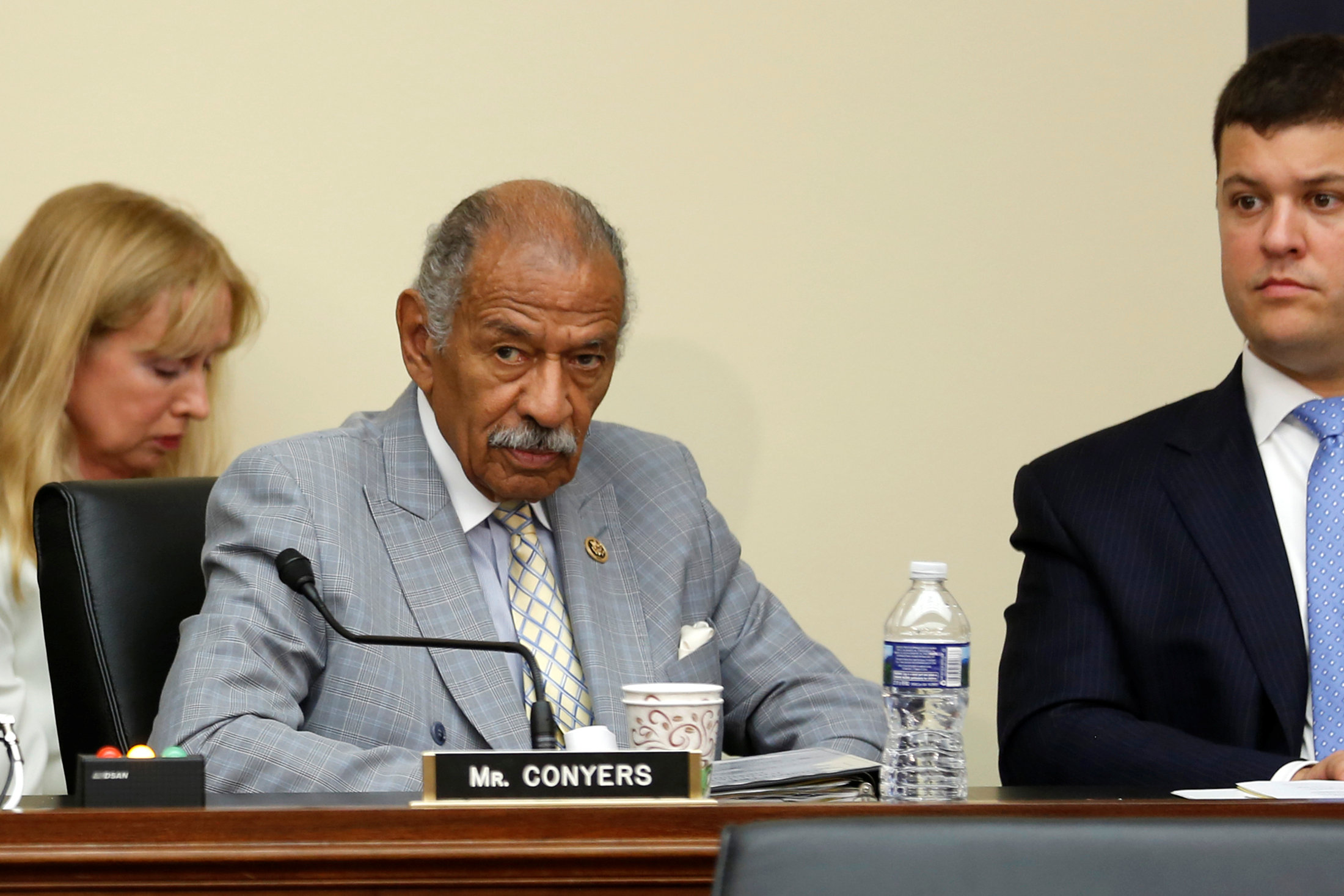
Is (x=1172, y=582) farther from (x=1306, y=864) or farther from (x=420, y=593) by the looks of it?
(x=1306, y=864)

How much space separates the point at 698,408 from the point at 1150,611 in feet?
3.53

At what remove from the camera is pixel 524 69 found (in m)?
2.69

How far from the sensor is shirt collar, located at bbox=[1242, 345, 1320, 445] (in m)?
1.93

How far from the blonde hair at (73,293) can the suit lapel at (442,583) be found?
749 mm

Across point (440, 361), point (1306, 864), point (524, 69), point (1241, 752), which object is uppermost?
point (524, 69)

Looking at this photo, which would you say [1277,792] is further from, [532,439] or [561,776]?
[532,439]

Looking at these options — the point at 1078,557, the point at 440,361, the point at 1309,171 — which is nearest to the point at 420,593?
the point at 440,361

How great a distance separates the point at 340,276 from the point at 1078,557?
1.37m

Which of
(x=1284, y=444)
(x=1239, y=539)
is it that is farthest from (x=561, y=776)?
(x=1284, y=444)

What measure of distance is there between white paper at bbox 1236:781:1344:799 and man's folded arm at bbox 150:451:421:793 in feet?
2.60

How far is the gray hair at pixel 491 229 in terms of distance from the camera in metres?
1.96

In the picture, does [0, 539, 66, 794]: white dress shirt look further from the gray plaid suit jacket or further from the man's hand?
the man's hand

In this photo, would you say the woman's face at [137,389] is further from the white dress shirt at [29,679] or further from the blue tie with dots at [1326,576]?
the blue tie with dots at [1326,576]

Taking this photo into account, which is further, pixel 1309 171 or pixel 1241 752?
pixel 1309 171
